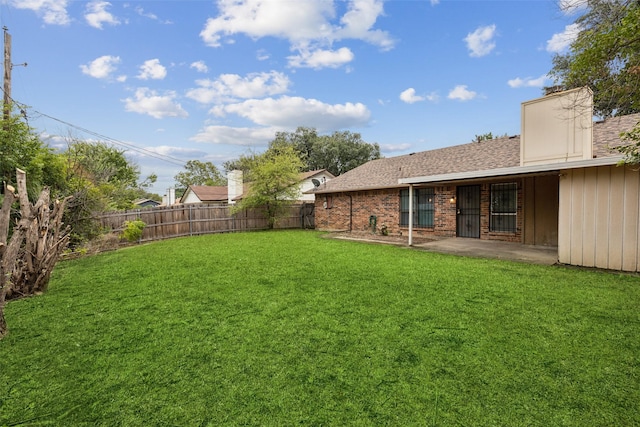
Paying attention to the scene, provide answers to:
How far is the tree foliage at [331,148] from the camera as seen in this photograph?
3528 cm

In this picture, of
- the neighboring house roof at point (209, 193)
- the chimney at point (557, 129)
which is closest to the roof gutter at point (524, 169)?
the chimney at point (557, 129)

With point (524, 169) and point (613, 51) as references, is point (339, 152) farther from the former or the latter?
point (613, 51)

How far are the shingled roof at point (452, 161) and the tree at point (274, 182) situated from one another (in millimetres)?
1696

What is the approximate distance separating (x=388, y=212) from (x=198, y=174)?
43717 mm

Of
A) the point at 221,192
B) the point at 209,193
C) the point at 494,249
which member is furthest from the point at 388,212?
the point at 221,192

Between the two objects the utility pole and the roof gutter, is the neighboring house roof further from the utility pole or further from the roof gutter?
the roof gutter

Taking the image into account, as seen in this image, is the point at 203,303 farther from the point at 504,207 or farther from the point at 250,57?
the point at 250,57

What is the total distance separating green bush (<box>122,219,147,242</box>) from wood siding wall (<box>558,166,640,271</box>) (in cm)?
1341

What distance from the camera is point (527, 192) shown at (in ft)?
30.3

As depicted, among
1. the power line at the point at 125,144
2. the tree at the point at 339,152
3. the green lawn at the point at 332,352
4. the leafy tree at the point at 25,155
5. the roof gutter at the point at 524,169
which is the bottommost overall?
the green lawn at the point at 332,352

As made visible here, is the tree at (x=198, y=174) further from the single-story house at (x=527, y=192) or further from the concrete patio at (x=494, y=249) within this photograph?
the concrete patio at (x=494, y=249)

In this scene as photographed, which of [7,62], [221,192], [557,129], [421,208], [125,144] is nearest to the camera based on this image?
[557,129]

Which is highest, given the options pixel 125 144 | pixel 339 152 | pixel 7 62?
pixel 339 152

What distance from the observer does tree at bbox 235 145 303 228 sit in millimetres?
15445
